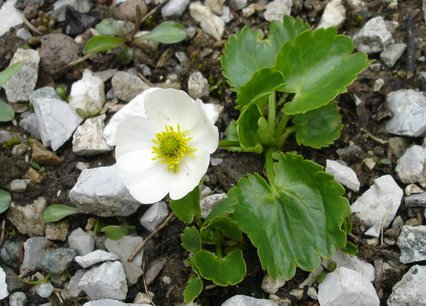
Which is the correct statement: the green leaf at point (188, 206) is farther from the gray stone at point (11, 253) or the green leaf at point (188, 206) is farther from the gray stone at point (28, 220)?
the gray stone at point (11, 253)

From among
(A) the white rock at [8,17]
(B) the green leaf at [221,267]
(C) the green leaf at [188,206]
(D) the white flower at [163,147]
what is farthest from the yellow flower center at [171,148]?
(A) the white rock at [8,17]

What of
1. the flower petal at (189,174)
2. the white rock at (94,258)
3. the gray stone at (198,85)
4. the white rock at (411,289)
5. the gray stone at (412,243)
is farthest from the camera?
the gray stone at (198,85)

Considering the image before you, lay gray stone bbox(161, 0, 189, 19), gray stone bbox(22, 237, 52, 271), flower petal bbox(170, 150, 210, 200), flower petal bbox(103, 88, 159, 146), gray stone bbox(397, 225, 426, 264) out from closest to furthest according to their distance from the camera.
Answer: flower petal bbox(170, 150, 210, 200), gray stone bbox(397, 225, 426, 264), gray stone bbox(22, 237, 52, 271), flower petal bbox(103, 88, 159, 146), gray stone bbox(161, 0, 189, 19)

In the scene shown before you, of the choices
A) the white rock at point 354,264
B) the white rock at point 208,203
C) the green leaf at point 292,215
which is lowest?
the white rock at point 354,264

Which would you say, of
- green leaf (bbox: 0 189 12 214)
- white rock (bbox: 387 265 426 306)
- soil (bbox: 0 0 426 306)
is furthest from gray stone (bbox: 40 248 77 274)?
white rock (bbox: 387 265 426 306)

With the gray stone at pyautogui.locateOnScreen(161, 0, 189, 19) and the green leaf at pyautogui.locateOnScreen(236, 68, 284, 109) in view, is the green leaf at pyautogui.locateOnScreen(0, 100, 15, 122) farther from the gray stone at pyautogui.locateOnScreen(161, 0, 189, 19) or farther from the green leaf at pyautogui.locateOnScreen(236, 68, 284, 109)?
the green leaf at pyautogui.locateOnScreen(236, 68, 284, 109)

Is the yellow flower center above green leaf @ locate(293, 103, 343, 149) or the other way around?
above

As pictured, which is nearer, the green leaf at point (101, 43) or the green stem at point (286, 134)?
the green stem at point (286, 134)
